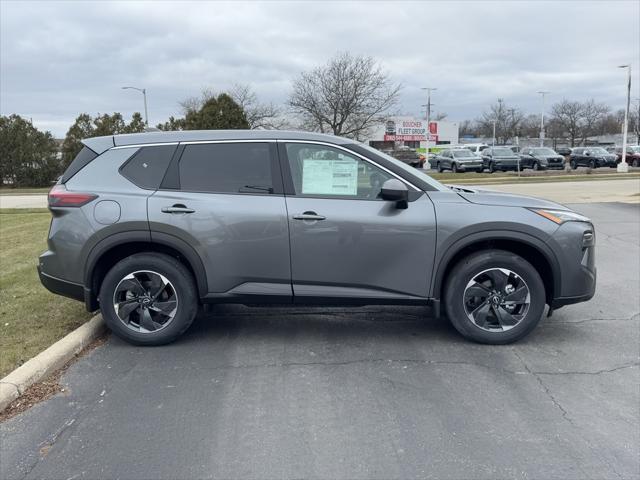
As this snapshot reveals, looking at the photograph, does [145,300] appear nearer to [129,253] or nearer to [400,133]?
[129,253]

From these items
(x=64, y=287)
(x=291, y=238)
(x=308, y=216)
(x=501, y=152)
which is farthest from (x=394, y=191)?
(x=501, y=152)

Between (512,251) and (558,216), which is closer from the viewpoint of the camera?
(558,216)

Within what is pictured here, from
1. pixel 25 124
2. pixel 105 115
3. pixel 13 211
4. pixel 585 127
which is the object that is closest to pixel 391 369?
pixel 13 211

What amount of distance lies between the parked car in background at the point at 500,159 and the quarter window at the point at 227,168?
34973mm

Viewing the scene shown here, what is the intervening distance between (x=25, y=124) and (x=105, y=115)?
5065 mm

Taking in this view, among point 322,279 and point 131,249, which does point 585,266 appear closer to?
point 322,279

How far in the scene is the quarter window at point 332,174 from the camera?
14.9ft

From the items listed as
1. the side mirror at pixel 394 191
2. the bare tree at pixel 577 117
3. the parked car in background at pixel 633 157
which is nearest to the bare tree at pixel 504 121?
the bare tree at pixel 577 117

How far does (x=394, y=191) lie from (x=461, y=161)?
114ft

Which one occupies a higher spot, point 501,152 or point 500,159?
point 501,152

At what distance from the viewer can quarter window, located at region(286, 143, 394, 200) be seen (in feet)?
14.9

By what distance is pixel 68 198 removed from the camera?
4.58 meters

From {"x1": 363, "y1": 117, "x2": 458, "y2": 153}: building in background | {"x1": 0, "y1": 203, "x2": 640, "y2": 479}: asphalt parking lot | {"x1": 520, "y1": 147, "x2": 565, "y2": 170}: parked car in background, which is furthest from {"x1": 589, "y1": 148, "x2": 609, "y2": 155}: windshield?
{"x1": 0, "y1": 203, "x2": 640, "y2": 479}: asphalt parking lot

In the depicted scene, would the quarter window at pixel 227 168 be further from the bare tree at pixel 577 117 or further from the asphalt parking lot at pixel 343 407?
the bare tree at pixel 577 117
